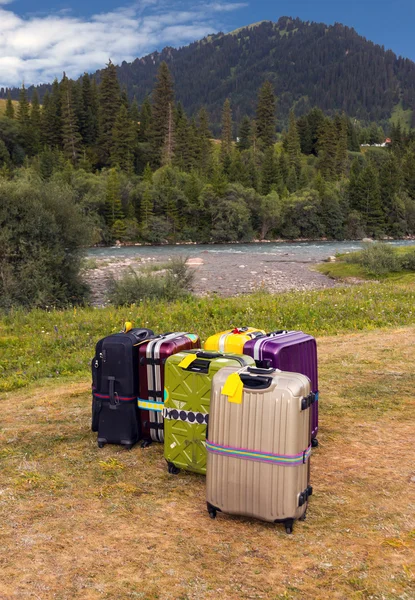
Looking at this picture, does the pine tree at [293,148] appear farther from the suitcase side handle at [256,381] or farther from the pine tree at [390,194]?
the suitcase side handle at [256,381]

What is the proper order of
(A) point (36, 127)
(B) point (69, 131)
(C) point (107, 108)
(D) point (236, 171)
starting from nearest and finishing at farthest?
(D) point (236, 171) → (B) point (69, 131) → (A) point (36, 127) → (C) point (107, 108)

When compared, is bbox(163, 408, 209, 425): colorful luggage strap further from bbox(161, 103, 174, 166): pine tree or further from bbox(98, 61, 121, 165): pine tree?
bbox(98, 61, 121, 165): pine tree

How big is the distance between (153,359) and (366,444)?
2530mm

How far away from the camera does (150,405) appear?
18.7 ft

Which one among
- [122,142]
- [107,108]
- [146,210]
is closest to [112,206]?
[146,210]

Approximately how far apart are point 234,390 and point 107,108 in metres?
102

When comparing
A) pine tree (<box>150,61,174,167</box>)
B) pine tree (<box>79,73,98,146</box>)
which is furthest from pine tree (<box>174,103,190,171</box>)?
pine tree (<box>79,73,98,146</box>)

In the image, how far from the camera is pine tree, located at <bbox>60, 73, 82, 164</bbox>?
91.9 m

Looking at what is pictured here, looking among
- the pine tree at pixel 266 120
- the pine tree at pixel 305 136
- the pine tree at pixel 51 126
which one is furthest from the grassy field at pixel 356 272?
the pine tree at pixel 305 136

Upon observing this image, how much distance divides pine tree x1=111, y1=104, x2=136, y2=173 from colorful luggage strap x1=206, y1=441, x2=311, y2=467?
89182 mm

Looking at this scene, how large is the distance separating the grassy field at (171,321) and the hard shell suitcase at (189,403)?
608 centimetres

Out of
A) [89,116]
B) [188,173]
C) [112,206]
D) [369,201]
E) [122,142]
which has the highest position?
[89,116]

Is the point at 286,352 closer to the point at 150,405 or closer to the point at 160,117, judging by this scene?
the point at 150,405

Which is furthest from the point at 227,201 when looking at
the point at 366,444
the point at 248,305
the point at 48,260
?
the point at 366,444
